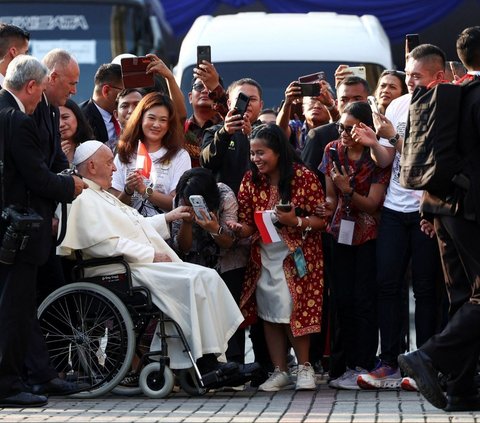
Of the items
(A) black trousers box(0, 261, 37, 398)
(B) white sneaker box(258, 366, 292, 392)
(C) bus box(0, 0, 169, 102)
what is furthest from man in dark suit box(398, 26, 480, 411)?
(C) bus box(0, 0, 169, 102)

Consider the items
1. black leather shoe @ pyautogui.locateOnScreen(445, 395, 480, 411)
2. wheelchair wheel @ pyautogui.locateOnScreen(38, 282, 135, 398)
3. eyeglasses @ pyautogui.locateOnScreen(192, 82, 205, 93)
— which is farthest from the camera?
eyeglasses @ pyautogui.locateOnScreen(192, 82, 205, 93)

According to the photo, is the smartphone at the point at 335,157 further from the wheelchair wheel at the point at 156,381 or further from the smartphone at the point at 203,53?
the wheelchair wheel at the point at 156,381

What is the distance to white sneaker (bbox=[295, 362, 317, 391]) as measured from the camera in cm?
991

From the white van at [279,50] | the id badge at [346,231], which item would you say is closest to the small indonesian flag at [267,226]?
the id badge at [346,231]

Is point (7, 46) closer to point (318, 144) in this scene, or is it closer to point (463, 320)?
point (318, 144)

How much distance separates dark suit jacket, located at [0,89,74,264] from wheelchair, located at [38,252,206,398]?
0.63 metres

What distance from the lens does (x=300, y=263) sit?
10023 millimetres

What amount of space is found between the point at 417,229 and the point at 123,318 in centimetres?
204

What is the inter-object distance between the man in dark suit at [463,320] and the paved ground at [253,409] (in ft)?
0.59

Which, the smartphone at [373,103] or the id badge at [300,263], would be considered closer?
the id badge at [300,263]

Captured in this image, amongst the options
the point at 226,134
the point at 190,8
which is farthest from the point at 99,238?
the point at 190,8

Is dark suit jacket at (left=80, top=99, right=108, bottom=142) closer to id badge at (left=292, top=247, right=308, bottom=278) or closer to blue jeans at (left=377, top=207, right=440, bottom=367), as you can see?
id badge at (left=292, top=247, right=308, bottom=278)

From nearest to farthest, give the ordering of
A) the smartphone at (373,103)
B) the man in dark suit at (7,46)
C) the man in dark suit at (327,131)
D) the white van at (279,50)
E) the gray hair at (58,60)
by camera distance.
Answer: the man in dark suit at (7,46) → the gray hair at (58,60) → the smartphone at (373,103) → the man in dark suit at (327,131) → the white van at (279,50)

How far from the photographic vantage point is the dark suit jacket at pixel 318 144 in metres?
10.7
